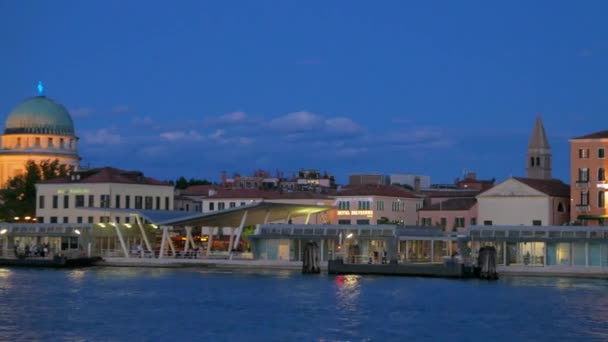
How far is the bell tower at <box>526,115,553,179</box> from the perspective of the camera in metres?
120

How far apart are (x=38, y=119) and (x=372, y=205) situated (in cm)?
3863

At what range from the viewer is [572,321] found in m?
53.6

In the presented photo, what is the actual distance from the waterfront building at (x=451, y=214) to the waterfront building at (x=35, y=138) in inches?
1514

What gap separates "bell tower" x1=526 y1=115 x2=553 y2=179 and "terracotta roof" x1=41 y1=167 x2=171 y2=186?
32616mm

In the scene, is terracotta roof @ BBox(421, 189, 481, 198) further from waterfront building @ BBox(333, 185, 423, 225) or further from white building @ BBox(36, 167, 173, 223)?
white building @ BBox(36, 167, 173, 223)

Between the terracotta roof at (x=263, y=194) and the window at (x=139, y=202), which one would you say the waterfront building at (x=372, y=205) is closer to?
the terracotta roof at (x=263, y=194)

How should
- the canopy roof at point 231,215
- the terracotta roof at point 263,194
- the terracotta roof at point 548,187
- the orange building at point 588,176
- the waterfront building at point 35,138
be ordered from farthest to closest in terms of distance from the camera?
the waterfront building at point 35,138 < the terracotta roof at point 263,194 < the terracotta roof at point 548,187 < the orange building at point 588,176 < the canopy roof at point 231,215

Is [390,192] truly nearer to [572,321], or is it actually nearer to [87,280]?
[87,280]

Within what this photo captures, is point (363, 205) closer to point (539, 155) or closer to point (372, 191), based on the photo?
point (372, 191)

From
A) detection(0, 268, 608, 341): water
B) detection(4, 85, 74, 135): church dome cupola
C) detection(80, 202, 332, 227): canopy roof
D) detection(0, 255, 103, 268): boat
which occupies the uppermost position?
detection(4, 85, 74, 135): church dome cupola

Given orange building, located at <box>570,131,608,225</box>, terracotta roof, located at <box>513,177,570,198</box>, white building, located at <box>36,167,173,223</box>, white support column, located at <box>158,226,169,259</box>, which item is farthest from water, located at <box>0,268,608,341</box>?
white building, located at <box>36,167,173,223</box>

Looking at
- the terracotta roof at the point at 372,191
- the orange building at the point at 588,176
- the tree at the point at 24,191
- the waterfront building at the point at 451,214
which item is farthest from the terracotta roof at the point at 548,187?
the tree at the point at 24,191

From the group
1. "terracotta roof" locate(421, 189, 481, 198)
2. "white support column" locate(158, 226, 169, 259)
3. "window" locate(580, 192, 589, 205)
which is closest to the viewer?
"white support column" locate(158, 226, 169, 259)

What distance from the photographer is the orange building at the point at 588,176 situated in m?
102
